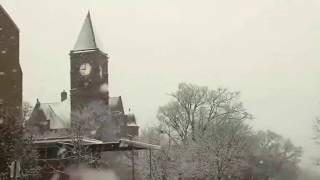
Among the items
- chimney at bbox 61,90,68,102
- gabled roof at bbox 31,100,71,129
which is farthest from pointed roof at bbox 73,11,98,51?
chimney at bbox 61,90,68,102

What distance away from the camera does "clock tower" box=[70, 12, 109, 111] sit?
81.2 meters

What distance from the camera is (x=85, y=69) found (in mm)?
82250

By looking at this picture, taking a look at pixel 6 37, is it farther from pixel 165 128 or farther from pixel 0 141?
pixel 165 128

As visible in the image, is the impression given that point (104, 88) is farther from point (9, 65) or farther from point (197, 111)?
point (9, 65)

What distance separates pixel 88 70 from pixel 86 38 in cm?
470

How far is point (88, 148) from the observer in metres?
40.4

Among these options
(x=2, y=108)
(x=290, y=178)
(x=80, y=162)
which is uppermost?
(x=2, y=108)

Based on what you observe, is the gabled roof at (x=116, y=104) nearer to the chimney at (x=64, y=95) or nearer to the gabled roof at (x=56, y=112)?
the chimney at (x=64, y=95)

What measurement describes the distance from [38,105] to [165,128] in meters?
24.8

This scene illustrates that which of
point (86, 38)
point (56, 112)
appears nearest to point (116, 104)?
point (56, 112)

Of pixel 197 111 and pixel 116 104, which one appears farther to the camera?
pixel 116 104

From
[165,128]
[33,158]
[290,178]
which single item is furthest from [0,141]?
[290,178]

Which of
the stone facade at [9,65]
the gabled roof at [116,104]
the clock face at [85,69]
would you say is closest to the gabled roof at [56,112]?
the clock face at [85,69]

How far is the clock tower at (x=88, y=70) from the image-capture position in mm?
81250
